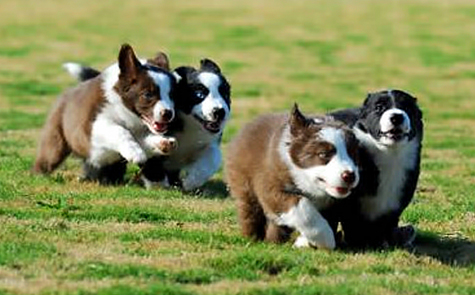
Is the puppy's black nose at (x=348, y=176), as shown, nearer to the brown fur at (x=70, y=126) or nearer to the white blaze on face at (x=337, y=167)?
the white blaze on face at (x=337, y=167)

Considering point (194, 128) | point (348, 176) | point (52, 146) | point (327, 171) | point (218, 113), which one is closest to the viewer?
point (348, 176)

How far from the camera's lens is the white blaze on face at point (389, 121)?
392 inches

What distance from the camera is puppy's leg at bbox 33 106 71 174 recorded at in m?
14.3

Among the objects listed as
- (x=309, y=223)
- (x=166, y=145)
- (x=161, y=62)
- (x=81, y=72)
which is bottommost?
(x=166, y=145)

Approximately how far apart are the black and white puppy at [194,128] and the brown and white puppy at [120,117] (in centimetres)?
21

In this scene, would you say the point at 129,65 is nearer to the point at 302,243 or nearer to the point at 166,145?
the point at 166,145

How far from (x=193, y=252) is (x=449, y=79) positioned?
2111 cm

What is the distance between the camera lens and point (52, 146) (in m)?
14.4

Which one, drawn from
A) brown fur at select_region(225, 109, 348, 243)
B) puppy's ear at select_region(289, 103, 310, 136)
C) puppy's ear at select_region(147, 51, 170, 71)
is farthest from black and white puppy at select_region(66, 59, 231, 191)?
puppy's ear at select_region(289, 103, 310, 136)

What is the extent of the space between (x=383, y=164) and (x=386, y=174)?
8cm

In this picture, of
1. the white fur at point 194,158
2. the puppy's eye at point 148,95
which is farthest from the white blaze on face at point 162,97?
the white fur at point 194,158

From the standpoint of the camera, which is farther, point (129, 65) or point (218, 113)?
point (129, 65)

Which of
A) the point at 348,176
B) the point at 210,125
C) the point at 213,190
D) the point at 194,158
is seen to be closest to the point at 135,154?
the point at 210,125

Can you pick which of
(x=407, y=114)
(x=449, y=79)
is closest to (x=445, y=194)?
(x=407, y=114)
